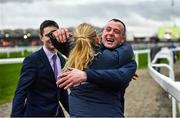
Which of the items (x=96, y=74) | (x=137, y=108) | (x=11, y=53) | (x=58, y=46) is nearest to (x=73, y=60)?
(x=96, y=74)

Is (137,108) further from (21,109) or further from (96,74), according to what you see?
(96,74)

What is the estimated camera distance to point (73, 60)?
414 centimetres

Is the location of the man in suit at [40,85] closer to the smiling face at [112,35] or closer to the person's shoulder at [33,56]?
the person's shoulder at [33,56]

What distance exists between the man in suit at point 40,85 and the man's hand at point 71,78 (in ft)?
4.43

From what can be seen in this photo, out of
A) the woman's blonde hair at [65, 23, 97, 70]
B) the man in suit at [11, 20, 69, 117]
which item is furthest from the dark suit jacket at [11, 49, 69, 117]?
the woman's blonde hair at [65, 23, 97, 70]

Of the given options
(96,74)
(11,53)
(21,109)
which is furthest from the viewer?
(11,53)

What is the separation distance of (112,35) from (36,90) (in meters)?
1.28

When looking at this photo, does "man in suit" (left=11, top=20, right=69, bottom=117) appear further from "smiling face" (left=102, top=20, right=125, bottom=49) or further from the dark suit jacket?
"smiling face" (left=102, top=20, right=125, bottom=49)

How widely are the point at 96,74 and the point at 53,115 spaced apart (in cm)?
146

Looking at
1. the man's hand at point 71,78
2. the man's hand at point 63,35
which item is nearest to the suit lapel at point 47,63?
the man's hand at point 63,35

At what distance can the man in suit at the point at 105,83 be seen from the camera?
408cm

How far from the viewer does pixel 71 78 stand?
3916 mm

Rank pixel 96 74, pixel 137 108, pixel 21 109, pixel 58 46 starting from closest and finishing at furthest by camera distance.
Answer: pixel 96 74 < pixel 58 46 < pixel 21 109 < pixel 137 108

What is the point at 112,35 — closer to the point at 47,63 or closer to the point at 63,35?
the point at 63,35
